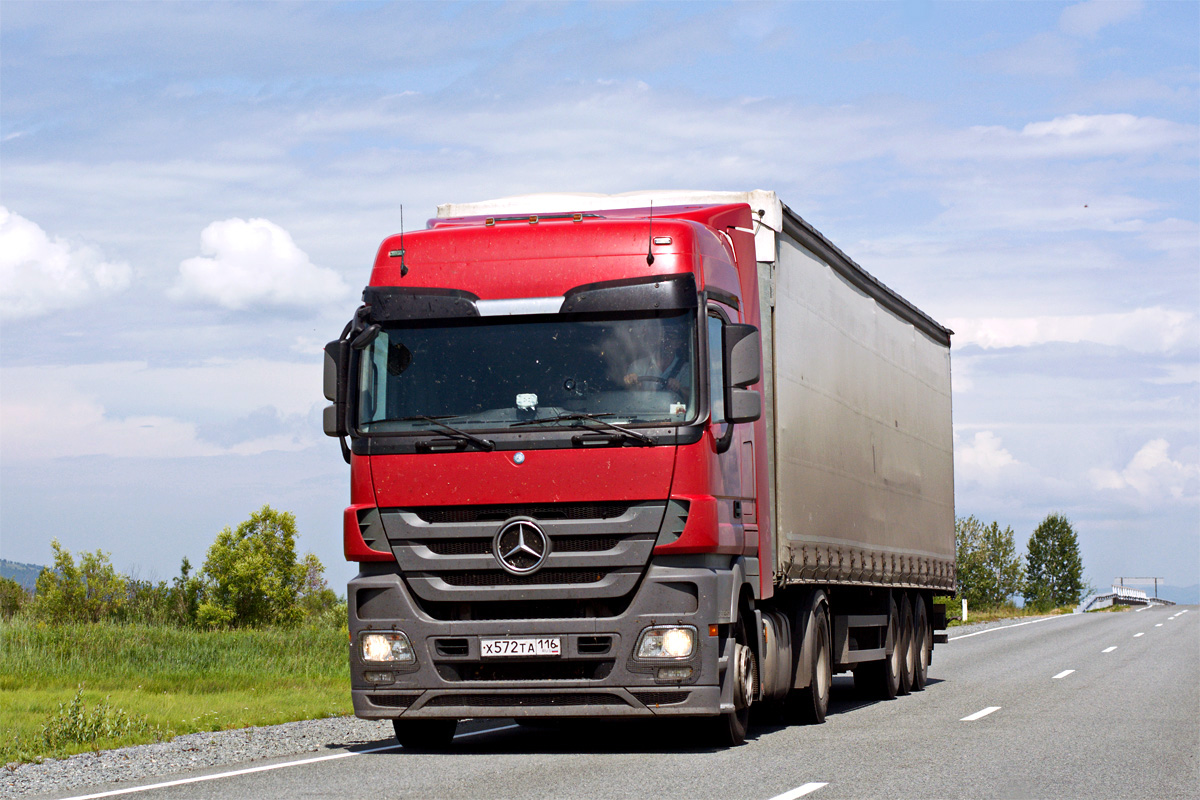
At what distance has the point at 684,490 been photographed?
10.1 metres

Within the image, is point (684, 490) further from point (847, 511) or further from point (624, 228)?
point (847, 511)

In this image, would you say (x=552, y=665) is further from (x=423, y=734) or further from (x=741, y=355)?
(x=741, y=355)

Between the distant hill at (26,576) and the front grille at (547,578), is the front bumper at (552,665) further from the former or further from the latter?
the distant hill at (26,576)

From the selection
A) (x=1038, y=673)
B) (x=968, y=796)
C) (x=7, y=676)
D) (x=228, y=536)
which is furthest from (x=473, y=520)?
(x=228, y=536)

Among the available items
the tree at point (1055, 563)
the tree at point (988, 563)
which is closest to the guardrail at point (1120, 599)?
the tree at point (988, 563)

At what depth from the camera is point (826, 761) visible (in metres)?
10.4

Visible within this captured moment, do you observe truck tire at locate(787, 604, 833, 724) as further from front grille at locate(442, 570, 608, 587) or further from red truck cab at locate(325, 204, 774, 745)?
front grille at locate(442, 570, 608, 587)

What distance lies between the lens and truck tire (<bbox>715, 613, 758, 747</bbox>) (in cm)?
1098

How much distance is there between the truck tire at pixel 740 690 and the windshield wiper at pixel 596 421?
5.68 ft

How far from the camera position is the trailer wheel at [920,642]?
18.6 metres

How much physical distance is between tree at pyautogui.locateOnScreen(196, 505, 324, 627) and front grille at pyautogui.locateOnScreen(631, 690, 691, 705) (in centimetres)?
6769

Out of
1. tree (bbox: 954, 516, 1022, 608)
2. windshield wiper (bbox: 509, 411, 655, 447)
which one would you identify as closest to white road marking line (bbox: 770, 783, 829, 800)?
windshield wiper (bbox: 509, 411, 655, 447)

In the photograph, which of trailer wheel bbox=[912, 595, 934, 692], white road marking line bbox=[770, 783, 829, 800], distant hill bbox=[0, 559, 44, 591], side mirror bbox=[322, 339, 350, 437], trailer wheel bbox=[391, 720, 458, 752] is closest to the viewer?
white road marking line bbox=[770, 783, 829, 800]

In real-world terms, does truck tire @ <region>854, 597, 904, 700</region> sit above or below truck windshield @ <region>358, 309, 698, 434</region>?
below
